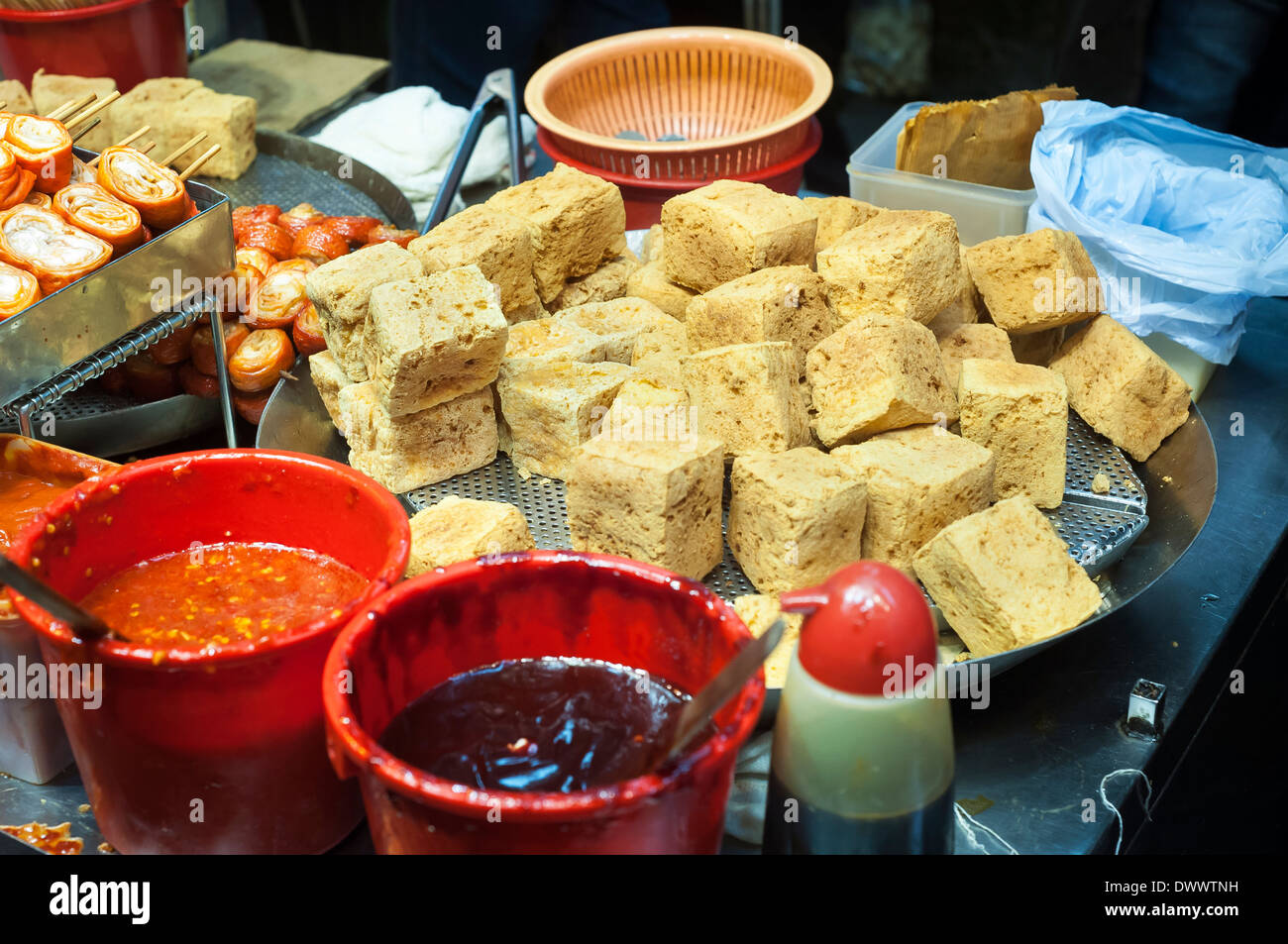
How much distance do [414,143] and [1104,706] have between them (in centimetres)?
228

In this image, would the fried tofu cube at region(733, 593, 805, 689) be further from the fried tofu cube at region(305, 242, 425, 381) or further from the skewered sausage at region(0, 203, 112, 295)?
the skewered sausage at region(0, 203, 112, 295)

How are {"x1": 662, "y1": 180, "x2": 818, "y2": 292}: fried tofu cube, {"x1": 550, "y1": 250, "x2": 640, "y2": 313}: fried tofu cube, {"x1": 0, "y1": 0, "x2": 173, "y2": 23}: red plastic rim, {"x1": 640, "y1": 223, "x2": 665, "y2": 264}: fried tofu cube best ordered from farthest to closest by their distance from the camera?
1. {"x1": 0, "y1": 0, "x2": 173, "y2": 23}: red plastic rim
2. {"x1": 640, "y1": 223, "x2": 665, "y2": 264}: fried tofu cube
3. {"x1": 550, "y1": 250, "x2": 640, "y2": 313}: fried tofu cube
4. {"x1": 662, "y1": 180, "x2": 818, "y2": 292}: fried tofu cube

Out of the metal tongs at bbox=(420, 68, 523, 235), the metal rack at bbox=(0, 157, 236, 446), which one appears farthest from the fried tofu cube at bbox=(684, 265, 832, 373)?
the metal rack at bbox=(0, 157, 236, 446)

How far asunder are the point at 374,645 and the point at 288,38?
5454 mm

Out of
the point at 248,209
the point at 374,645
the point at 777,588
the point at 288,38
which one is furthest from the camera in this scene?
the point at 288,38

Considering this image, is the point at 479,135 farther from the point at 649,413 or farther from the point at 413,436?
the point at 649,413

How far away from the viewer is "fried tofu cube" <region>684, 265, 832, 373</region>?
194 centimetres

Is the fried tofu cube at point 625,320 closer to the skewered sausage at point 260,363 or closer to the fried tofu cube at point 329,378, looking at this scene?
the fried tofu cube at point 329,378

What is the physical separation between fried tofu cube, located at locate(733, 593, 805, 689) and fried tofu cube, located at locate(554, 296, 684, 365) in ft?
2.11

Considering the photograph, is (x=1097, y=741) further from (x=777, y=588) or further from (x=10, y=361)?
(x=10, y=361)

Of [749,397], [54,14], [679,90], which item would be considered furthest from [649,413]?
[54,14]

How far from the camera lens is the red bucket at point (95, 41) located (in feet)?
9.80

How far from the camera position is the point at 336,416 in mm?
1999

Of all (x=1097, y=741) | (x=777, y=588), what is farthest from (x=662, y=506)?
(x=1097, y=741)
